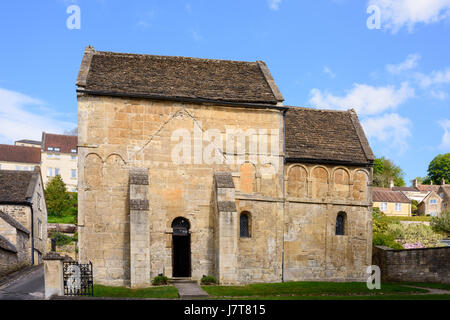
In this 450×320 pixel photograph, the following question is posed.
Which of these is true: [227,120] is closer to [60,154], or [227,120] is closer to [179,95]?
[179,95]

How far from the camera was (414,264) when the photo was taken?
2766 cm

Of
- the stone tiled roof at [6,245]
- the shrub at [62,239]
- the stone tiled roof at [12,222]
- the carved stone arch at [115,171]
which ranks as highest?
the carved stone arch at [115,171]

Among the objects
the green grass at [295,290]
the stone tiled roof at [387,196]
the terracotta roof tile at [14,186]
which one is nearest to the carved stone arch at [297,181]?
the green grass at [295,290]

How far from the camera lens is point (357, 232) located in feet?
96.7

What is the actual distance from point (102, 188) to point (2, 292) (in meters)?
6.67

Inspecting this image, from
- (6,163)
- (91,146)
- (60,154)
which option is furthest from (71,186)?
(91,146)

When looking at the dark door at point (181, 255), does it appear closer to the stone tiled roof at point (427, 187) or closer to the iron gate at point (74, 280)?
the iron gate at point (74, 280)

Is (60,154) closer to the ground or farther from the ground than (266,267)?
farther from the ground

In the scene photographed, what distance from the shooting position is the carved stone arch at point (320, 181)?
95.2 feet

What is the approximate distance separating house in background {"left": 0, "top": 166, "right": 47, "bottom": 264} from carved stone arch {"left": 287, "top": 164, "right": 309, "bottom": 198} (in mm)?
20548

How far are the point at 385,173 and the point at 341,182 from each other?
84978mm

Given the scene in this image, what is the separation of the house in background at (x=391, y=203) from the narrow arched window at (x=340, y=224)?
59103 millimetres

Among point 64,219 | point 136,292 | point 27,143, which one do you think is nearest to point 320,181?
point 136,292

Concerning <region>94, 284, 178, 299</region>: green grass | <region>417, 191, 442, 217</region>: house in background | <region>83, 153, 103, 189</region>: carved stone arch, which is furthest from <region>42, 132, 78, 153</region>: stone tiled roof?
<region>94, 284, 178, 299</region>: green grass
